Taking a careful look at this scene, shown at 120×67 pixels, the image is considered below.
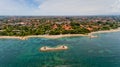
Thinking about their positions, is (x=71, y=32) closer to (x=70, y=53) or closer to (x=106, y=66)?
(x=70, y=53)

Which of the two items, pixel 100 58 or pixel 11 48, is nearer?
pixel 100 58

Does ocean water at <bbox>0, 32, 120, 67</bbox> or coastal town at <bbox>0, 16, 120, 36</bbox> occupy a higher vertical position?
coastal town at <bbox>0, 16, 120, 36</bbox>

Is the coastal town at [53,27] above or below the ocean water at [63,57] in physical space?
above

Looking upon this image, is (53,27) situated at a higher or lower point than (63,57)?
higher

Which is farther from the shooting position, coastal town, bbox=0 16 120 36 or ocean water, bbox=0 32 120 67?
coastal town, bbox=0 16 120 36

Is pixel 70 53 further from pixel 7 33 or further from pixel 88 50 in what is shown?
pixel 7 33

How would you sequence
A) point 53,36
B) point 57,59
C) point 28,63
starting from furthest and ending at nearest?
point 53,36 → point 57,59 → point 28,63

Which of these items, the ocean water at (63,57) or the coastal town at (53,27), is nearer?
the ocean water at (63,57)

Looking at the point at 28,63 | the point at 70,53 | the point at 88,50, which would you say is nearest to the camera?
the point at 28,63

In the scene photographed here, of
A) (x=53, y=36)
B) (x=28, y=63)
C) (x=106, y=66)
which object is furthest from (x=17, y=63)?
(x=53, y=36)

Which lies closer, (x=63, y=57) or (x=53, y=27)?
(x=63, y=57)
